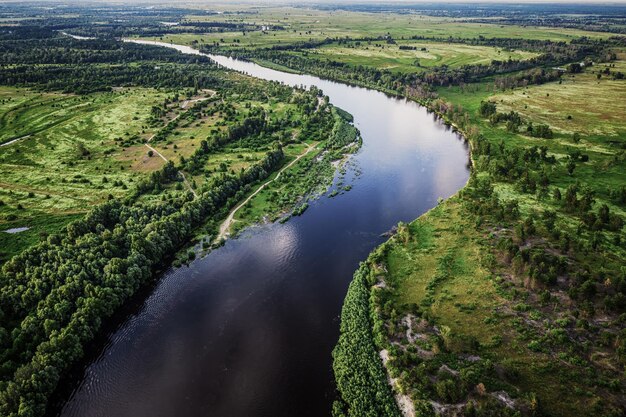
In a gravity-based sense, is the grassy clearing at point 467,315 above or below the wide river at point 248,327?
above

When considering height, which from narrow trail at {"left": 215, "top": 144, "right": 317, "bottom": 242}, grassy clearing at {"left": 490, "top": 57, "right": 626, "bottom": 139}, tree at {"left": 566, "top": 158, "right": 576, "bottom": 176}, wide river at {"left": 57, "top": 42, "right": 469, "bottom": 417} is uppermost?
grassy clearing at {"left": 490, "top": 57, "right": 626, "bottom": 139}

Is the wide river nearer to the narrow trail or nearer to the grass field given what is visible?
the narrow trail

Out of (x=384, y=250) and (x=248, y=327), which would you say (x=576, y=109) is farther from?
(x=248, y=327)

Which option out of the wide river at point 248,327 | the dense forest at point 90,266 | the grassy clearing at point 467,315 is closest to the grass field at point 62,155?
the dense forest at point 90,266

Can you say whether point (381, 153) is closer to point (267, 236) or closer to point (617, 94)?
point (267, 236)

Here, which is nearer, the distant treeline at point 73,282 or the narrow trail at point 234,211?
the distant treeline at point 73,282

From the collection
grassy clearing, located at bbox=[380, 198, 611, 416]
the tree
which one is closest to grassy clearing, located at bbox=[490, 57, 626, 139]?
the tree

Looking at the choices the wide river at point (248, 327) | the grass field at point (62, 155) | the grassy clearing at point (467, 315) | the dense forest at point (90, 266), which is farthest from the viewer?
the grass field at point (62, 155)

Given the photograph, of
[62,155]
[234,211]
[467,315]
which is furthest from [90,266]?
[62,155]

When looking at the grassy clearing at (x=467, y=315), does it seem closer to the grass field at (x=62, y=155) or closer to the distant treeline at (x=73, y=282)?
the distant treeline at (x=73, y=282)

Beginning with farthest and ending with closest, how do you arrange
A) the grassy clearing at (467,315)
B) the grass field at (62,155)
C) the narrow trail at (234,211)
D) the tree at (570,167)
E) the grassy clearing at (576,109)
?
the grassy clearing at (576,109) → the tree at (570,167) → the grass field at (62,155) → the narrow trail at (234,211) → the grassy clearing at (467,315)
